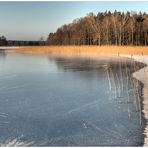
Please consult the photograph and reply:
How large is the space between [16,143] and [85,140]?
2.97ft

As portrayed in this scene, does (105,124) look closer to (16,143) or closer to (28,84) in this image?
(16,143)

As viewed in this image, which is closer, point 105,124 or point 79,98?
point 105,124

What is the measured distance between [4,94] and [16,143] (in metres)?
3.19

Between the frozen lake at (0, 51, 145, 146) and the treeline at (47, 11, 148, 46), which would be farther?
the treeline at (47, 11, 148, 46)

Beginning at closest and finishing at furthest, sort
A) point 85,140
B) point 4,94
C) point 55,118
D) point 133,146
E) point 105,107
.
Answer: point 133,146, point 85,140, point 55,118, point 105,107, point 4,94

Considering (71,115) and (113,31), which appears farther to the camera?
(113,31)

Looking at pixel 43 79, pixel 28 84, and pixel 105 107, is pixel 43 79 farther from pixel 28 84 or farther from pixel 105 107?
pixel 105 107

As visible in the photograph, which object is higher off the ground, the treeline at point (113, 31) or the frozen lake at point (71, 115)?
the treeline at point (113, 31)

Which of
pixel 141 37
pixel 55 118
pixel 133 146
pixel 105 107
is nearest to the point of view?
pixel 133 146

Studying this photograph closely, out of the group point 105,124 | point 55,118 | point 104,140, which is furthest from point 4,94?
point 104,140

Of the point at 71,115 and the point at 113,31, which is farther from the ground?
the point at 113,31

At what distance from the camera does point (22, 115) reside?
4.79 meters

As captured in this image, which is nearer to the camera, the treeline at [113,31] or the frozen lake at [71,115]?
the frozen lake at [71,115]

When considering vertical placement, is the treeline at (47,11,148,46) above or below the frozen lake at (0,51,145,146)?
above
